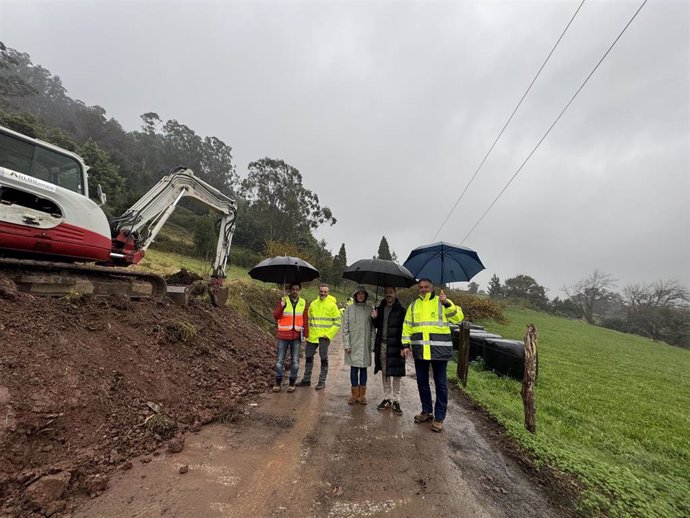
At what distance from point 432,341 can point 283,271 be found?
2928 millimetres

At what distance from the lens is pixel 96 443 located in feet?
10.9

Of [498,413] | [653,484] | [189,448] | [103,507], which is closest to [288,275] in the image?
[189,448]

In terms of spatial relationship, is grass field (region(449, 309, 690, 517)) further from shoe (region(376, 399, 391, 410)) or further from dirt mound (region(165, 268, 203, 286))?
dirt mound (region(165, 268, 203, 286))

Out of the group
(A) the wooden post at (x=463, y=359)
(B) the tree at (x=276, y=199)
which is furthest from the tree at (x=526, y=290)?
(A) the wooden post at (x=463, y=359)

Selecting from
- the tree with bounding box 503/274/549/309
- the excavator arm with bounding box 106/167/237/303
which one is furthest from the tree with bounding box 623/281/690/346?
the excavator arm with bounding box 106/167/237/303

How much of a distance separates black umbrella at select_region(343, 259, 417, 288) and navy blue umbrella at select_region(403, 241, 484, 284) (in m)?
0.31

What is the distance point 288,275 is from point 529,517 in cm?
458

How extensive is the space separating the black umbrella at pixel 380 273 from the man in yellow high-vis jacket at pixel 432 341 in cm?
42

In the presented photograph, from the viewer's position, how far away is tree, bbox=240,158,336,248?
Result: 42438 millimetres

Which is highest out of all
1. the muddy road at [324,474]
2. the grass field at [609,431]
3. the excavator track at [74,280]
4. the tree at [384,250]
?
the tree at [384,250]

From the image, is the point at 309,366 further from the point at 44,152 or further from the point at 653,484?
the point at 44,152

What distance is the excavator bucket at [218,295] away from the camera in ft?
30.4

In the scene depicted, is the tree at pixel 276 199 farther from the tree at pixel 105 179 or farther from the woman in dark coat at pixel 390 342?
the woman in dark coat at pixel 390 342

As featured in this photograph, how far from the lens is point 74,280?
536cm
